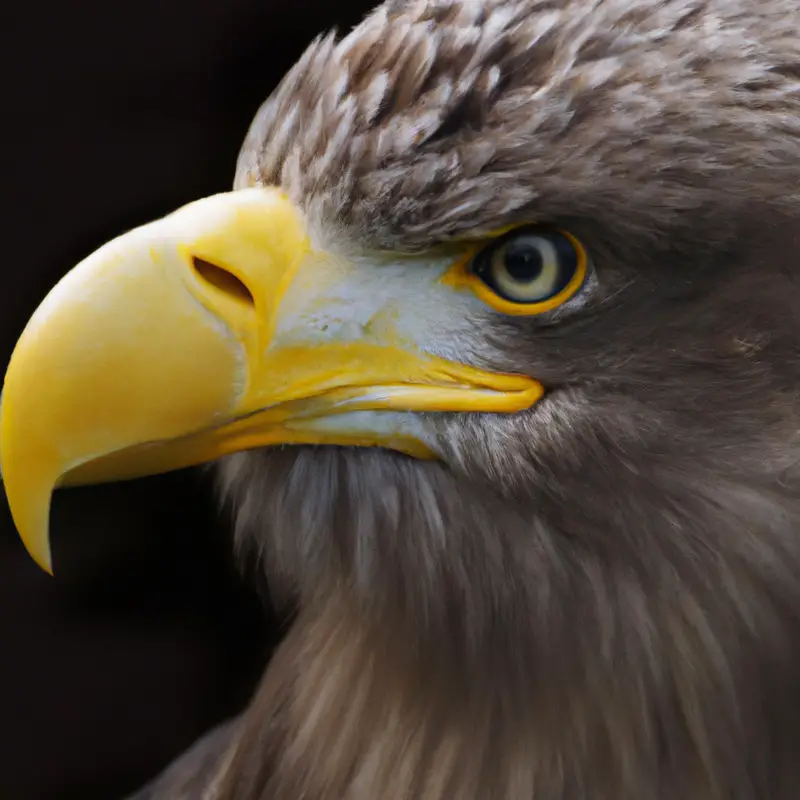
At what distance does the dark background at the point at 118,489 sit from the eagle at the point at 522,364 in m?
0.92

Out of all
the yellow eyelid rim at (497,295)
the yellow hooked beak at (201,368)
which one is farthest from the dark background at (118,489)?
the yellow eyelid rim at (497,295)

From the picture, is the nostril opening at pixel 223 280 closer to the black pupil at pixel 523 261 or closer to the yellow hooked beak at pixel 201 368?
the yellow hooked beak at pixel 201 368

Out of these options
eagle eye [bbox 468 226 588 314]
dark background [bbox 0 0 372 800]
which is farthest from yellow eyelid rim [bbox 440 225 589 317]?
dark background [bbox 0 0 372 800]

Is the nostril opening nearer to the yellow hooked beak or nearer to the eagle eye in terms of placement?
the yellow hooked beak

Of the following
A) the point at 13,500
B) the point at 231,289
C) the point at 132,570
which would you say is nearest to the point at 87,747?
the point at 132,570

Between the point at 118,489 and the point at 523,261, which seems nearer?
the point at 523,261

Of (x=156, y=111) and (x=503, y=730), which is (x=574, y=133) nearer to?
(x=503, y=730)

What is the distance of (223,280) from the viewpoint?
43.4 inches

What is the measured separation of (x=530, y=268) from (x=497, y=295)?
0.17 feet

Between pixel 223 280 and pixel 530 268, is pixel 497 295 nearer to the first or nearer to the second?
pixel 530 268

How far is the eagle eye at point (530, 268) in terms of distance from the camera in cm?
106

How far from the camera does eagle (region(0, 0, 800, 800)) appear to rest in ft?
3.34

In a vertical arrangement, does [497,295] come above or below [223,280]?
below

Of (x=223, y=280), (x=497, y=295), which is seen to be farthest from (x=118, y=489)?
(x=497, y=295)
